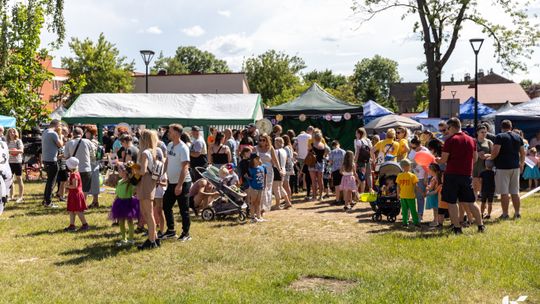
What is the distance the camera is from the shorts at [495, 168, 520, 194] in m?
9.52

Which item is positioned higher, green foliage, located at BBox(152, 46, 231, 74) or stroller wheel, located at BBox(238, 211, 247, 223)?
green foliage, located at BBox(152, 46, 231, 74)

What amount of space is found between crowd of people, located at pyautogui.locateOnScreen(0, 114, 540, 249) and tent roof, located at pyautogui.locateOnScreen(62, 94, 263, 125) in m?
3.90

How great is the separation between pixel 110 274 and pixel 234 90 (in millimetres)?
47708

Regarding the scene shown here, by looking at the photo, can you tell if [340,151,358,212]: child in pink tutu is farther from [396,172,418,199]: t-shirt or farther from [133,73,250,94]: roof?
[133,73,250,94]: roof

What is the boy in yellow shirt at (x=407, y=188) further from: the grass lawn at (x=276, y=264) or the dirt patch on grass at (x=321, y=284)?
the dirt patch on grass at (x=321, y=284)

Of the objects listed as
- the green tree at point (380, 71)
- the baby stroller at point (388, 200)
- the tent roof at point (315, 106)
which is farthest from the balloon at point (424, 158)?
the green tree at point (380, 71)

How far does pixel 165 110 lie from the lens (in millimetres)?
18391

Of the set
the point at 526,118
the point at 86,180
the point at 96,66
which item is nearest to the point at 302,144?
the point at 86,180

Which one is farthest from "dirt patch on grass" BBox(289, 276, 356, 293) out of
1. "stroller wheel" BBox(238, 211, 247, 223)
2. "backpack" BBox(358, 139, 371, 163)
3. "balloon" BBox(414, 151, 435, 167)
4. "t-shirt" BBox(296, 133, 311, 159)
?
"t-shirt" BBox(296, 133, 311, 159)

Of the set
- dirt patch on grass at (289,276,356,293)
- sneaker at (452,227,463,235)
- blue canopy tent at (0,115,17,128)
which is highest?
blue canopy tent at (0,115,17,128)

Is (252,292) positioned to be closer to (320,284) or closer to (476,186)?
(320,284)

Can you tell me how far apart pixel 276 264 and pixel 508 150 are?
204 inches

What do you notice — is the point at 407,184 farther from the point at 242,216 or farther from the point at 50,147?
the point at 50,147

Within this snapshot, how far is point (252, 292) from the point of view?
17.9 feet
